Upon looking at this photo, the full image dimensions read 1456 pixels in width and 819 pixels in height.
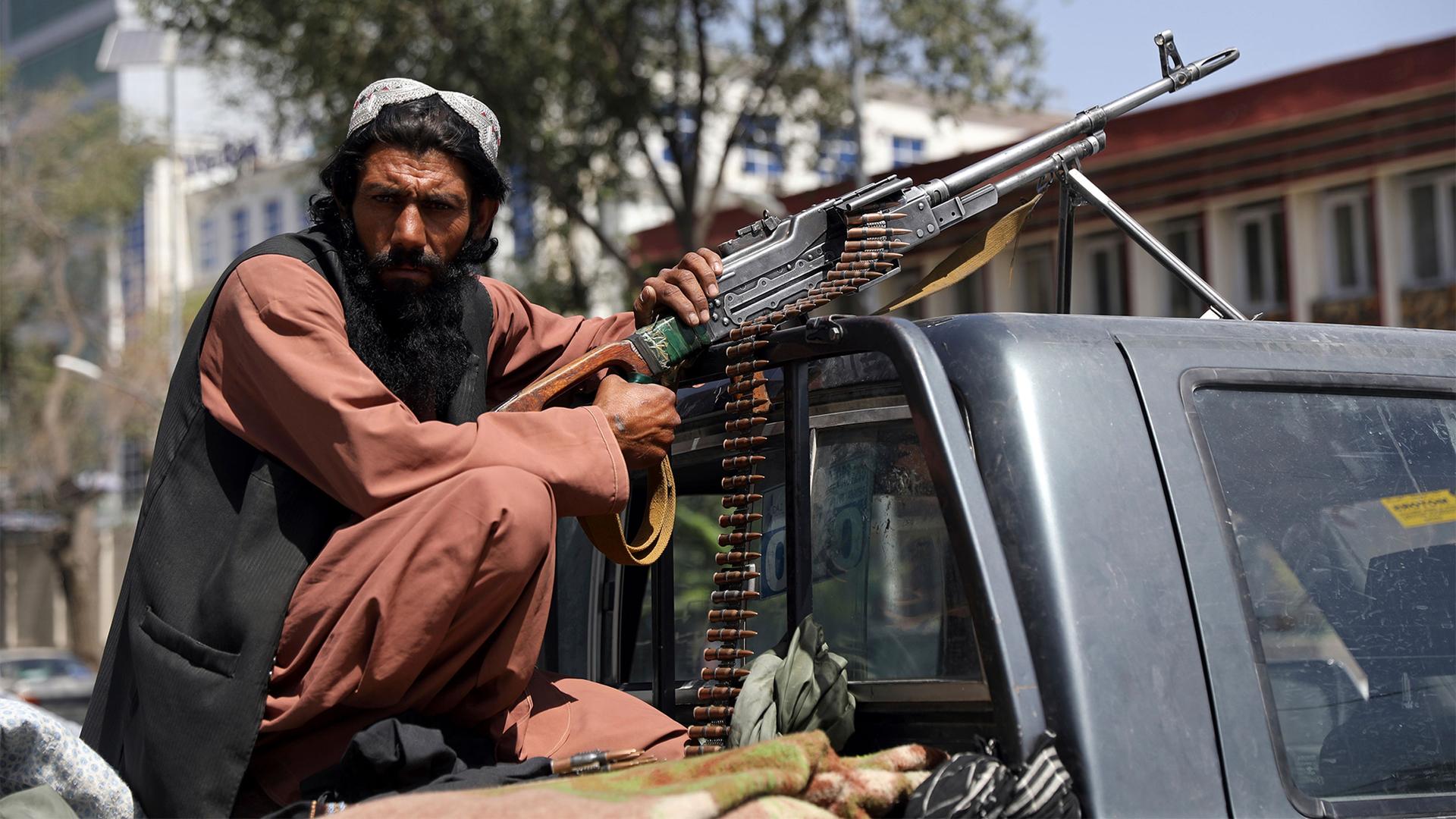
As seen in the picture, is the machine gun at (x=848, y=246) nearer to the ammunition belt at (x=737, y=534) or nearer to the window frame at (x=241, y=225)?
the ammunition belt at (x=737, y=534)

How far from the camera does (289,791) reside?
2260mm

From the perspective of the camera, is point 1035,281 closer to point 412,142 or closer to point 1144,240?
point 1144,240

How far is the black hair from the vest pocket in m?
0.87

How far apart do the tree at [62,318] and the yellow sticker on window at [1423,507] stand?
31.9 meters

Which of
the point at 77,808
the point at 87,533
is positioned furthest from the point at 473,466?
the point at 87,533

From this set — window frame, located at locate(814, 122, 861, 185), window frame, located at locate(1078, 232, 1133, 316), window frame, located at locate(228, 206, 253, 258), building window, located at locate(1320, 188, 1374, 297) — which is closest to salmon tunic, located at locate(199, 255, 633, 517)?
window frame, located at locate(814, 122, 861, 185)

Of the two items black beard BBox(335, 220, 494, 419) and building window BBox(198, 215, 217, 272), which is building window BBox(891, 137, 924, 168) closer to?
building window BBox(198, 215, 217, 272)

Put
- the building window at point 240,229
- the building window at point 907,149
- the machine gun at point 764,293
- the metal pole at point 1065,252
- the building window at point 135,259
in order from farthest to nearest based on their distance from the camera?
1. the building window at point 240,229
2. the building window at point 135,259
3. the building window at point 907,149
4. the metal pole at point 1065,252
5. the machine gun at point 764,293

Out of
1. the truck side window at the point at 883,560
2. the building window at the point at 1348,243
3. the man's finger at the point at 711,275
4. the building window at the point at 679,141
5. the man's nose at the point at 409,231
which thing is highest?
the building window at the point at 679,141

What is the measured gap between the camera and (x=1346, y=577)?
2109mm

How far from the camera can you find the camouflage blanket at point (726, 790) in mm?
1688

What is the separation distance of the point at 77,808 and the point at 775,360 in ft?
3.95

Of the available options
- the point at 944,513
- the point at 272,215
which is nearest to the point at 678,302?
the point at 944,513

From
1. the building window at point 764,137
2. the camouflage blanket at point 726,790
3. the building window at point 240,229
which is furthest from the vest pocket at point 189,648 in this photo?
the building window at point 240,229
